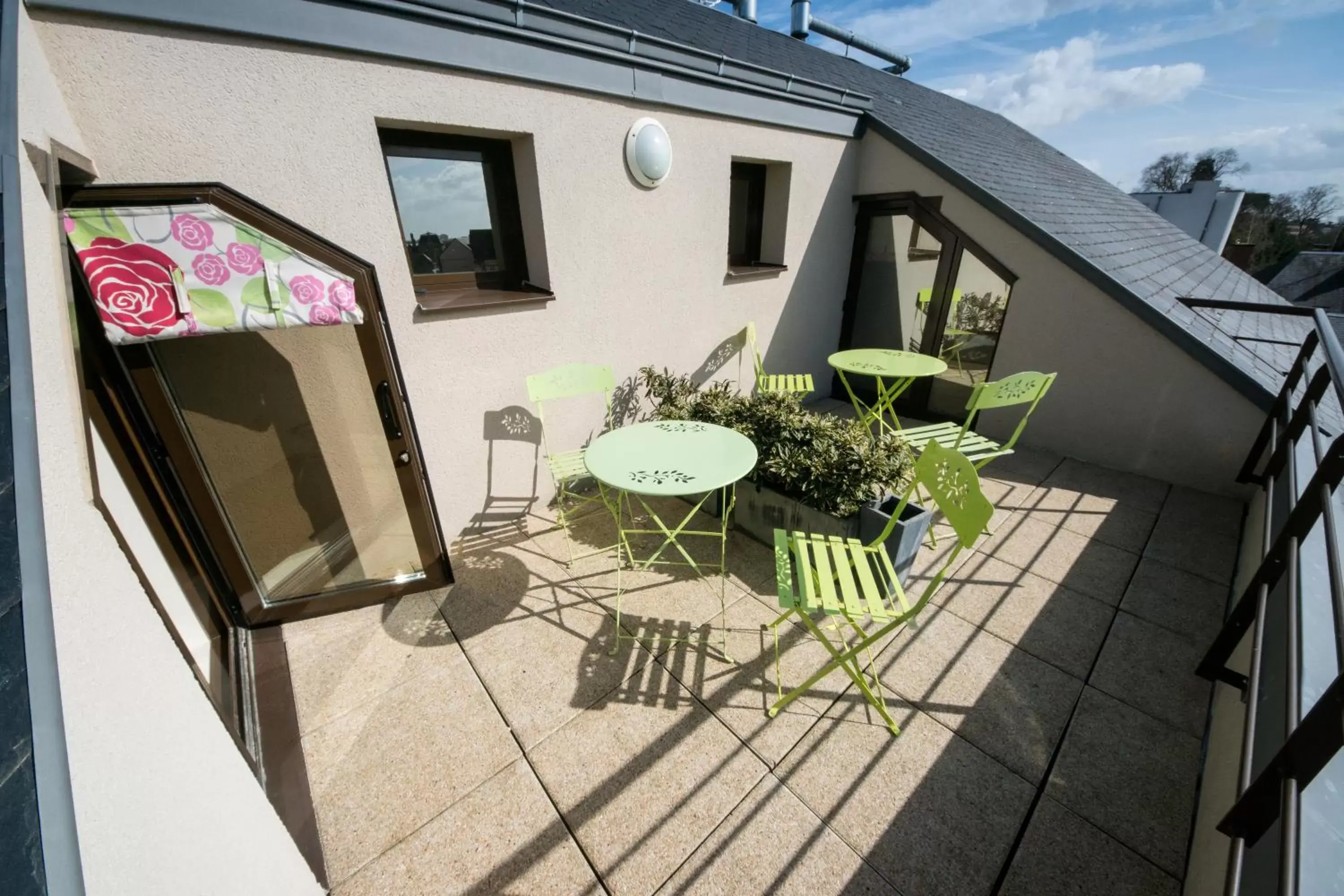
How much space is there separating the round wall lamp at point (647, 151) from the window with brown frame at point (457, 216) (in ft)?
3.01

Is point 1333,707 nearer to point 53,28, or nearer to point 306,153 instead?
point 306,153

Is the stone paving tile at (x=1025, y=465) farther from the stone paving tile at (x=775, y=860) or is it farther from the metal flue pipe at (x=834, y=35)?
the metal flue pipe at (x=834, y=35)

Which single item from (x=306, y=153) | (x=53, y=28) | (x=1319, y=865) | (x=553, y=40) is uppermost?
(x=553, y=40)

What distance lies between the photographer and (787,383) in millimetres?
5242

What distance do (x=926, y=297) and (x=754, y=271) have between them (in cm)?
213

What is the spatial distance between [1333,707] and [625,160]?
436 centimetres

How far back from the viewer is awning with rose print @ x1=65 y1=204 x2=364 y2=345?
6.23 feet

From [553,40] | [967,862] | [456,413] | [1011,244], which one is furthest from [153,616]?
[1011,244]

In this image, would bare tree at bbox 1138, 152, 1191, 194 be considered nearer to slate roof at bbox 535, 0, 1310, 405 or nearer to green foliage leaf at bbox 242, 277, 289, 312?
slate roof at bbox 535, 0, 1310, 405

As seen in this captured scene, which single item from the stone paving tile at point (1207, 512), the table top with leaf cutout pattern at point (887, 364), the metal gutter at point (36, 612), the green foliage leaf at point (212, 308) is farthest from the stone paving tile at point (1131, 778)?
the green foliage leaf at point (212, 308)

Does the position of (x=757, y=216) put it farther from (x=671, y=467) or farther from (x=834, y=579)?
(x=834, y=579)

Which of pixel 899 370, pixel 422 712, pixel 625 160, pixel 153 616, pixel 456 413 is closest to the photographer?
pixel 153 616

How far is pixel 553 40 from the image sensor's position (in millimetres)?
3059

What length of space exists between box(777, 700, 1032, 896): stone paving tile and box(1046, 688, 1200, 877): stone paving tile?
0.75ft
